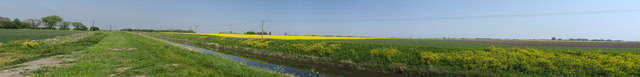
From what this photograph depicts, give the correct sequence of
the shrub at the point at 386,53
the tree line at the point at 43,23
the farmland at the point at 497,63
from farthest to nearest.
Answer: the tree line at the point at 43,23
the shrub at the point at 386,53
the farmland at the point at 497,63

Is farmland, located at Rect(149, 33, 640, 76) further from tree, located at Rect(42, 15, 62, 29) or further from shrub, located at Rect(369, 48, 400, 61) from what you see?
tree, located at Rect(42, 15, 62, 29)

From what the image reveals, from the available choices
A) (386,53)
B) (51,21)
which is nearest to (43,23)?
(51,21)

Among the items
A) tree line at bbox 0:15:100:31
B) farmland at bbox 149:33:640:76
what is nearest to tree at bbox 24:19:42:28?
tree line at bbox 0:15:100:31

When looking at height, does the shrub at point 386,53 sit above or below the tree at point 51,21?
below

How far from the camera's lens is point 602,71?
12234 mm

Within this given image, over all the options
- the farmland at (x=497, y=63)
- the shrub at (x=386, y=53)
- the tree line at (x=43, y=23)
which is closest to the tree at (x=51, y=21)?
the tree line at (x=43, y=23)

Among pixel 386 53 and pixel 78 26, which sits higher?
pixel 78 26

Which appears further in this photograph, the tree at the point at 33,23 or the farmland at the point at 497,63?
the tree at the point at 33,23

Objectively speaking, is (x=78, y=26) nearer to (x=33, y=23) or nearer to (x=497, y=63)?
(x=33, y=23)

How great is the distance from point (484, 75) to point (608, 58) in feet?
31.5

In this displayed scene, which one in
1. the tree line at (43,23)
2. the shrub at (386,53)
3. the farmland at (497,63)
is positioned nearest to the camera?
the farmland at (497,63)

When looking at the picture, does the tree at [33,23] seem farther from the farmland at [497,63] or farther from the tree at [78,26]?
the farmland at [497,63]

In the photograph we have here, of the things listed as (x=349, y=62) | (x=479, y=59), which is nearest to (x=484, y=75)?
(x=479, y=59)

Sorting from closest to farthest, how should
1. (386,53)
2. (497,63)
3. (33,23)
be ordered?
1. (497,63)
2. (386,53)
3. (33,23)
